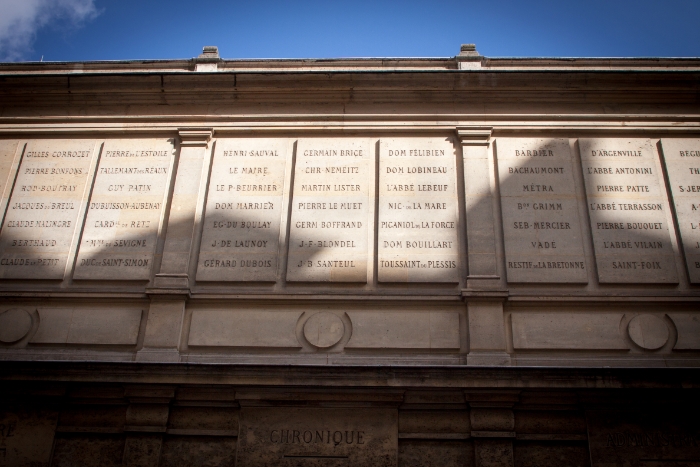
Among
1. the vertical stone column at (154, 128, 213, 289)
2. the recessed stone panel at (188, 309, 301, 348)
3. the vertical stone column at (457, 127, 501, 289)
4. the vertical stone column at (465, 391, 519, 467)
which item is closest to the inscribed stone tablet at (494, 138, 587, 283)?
the vertical stone column at (457, 127, 501, 289)

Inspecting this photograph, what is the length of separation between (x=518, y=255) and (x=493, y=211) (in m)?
0.85

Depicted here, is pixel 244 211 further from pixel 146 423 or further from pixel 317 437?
pixel 317 437

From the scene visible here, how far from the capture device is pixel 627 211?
10.3 m

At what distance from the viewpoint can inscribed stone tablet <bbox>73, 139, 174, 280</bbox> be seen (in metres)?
10.2

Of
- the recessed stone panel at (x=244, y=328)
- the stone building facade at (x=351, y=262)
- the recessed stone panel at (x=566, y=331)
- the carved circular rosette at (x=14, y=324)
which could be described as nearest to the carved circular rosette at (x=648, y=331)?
the stone building facade at (x=351, y=262)

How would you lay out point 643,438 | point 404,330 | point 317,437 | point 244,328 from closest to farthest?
1. point 643,438
2. point 317,437
3. point 404,330
4. point 244,328

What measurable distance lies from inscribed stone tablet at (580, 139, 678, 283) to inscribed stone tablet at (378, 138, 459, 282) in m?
2.25

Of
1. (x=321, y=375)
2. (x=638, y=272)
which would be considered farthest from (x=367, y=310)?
(x=638, y=272)

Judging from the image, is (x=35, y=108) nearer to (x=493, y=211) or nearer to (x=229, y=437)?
(x=229, y=437)

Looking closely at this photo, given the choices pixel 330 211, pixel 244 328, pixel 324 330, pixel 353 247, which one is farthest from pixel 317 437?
pixel 330 211

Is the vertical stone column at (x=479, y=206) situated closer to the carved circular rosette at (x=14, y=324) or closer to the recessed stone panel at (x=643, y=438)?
the recessed stone panel at (x=643, y=438)

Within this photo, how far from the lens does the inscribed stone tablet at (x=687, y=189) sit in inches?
392

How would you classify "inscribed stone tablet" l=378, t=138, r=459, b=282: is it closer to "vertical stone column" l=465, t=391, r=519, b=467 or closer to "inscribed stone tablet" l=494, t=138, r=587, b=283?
"inscribed stone tablet" l=494, t=138, r=587, b=283

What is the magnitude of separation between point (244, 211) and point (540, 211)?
479cm
